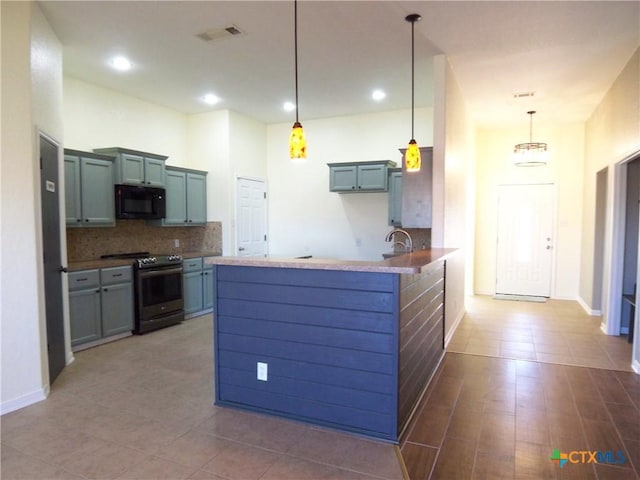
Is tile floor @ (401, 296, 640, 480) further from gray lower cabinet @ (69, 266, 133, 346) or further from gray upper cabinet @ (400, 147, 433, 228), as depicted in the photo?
gray lower cabinet @ (69, 266, 133, 346)

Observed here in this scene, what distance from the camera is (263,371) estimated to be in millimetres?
2912

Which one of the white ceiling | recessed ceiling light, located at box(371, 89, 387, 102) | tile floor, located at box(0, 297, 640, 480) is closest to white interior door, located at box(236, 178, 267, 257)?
the white ceiling

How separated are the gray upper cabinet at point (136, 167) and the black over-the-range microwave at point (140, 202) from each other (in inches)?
3.1

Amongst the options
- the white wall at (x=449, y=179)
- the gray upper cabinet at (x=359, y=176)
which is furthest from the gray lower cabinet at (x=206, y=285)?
the white wall at (x=449, y=179)

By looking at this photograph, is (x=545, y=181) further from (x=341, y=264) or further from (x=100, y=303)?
(x=100, y=303)

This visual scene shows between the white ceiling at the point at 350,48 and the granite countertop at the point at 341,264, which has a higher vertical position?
the white ceiling at the point at 350,48

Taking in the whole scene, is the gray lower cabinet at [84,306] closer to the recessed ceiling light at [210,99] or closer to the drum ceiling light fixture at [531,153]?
the recessed ceiling light at [210,99]

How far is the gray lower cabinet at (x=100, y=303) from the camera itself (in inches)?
169

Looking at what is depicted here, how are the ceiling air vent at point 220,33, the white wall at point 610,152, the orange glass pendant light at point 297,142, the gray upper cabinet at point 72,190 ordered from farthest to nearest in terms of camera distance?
the gray upper cabinet at point 72,190
the white wall at point 610,152
the ceiling air vent at point 220,33
the orange glass pendant light at point 297,142

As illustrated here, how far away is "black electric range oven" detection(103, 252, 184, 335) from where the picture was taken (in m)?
4.97

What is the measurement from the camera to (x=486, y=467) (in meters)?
2.30

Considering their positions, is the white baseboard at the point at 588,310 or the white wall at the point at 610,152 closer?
the white wall at the point at 610,152

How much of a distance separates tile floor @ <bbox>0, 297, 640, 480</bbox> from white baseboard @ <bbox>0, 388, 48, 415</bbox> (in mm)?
61

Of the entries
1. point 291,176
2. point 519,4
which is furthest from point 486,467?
point 291,176
